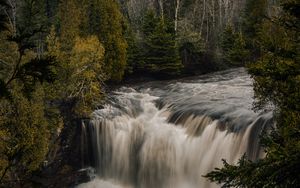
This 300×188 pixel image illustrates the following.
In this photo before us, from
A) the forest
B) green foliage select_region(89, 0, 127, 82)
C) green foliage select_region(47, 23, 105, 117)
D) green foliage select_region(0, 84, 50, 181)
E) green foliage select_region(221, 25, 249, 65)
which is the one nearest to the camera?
the forest

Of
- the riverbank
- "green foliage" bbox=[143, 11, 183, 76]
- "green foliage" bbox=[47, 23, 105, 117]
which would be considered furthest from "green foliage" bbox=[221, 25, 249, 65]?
the riverbank

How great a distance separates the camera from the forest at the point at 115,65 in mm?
6632

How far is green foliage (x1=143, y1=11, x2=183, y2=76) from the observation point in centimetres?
4838

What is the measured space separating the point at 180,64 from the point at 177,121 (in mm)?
19588

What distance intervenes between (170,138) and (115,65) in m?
16.5

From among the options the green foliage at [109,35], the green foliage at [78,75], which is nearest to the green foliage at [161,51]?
the green foliage at [109,35]

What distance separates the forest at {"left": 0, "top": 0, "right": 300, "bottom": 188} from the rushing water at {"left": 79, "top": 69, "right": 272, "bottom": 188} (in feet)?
4.75

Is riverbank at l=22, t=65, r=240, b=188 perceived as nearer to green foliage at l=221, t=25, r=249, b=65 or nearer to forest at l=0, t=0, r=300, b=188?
forest at l=0, t=0, r=300, b=188

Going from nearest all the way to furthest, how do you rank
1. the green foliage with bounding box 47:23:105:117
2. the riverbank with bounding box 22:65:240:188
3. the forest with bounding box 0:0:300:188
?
the forest with bounding box 0:0:300:188 → the riverbank with bounding box 22:65:240:188 → the green foliage with bounding box 47:23:105:117

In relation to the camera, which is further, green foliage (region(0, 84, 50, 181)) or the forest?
green foliage (region(0, 84, 50, 181))

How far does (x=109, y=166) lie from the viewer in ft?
98.0

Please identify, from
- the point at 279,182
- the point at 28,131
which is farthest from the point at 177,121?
the point at 279,182

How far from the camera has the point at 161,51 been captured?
160ft

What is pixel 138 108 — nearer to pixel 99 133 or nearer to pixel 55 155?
pixel 99 133
